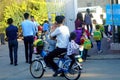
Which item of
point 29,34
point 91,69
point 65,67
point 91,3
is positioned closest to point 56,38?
point 65,67

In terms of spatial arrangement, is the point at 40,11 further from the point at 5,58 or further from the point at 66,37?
the point at 66,37

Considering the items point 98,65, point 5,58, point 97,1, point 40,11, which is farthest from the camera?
point 97,1

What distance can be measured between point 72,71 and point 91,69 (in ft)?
A: 8.82

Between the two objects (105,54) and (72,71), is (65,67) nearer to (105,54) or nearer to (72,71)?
Answer: (72,71)

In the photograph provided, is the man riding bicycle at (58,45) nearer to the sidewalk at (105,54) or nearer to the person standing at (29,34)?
the person standing at (29,34)

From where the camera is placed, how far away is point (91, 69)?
1545 cm

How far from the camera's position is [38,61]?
1361 cm

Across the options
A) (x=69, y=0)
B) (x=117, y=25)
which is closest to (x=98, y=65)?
(x=117, y=25)

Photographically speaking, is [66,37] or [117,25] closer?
[66,37]

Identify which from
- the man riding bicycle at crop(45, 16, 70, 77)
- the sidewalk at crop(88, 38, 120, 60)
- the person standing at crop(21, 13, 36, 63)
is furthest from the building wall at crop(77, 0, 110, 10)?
the man riding bicycle at crop(45, 16, 70, 77)

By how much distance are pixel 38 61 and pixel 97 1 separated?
122ft

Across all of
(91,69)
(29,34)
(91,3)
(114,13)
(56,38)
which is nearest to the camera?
(56,38)

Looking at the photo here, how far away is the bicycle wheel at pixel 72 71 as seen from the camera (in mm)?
12836

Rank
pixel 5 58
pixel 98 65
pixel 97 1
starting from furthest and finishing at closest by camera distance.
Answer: pixel 97 1 < pixel 5 58 < pixel 98 65
